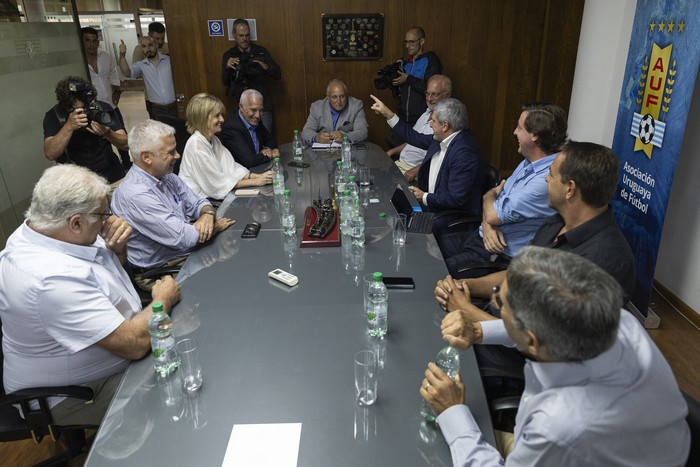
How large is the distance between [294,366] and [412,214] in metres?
1.51

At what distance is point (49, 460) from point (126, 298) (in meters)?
0.84

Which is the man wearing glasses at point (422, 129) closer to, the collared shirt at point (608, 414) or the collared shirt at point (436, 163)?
the collared shirt at point (436, 163)

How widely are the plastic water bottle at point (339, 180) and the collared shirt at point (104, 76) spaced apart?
3647 mm

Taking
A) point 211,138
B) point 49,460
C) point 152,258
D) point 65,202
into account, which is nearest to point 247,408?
point 65,202

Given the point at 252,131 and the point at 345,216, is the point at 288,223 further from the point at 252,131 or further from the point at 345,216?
the point at 252,131

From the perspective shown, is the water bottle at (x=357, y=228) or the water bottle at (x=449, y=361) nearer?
the water bottle at (x=449, y=361)

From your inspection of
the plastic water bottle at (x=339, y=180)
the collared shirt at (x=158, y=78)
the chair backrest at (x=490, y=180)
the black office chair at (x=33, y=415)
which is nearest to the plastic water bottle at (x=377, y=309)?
the black office chair at (x=33, y=415)

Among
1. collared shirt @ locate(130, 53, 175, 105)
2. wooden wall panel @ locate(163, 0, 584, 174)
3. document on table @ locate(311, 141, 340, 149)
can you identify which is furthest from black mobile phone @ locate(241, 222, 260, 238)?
collared shirt @ locate(130, 53, 175, 105)

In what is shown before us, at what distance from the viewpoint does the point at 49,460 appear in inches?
82.2

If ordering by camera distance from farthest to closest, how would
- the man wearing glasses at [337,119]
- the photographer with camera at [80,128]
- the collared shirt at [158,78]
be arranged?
the collared shirt at [158,78] < the man wearing glasses at [337,119] < the photographer with camera at [80,128]

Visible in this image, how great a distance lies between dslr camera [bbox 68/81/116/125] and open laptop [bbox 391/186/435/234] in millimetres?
2338

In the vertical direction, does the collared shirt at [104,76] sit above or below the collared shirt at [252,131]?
above

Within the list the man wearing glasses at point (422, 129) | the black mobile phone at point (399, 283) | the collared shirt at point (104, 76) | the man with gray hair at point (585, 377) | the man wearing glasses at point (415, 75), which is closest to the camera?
the man with gray hair at point (585, 377)

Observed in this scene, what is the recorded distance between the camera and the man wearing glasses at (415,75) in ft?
17.6
